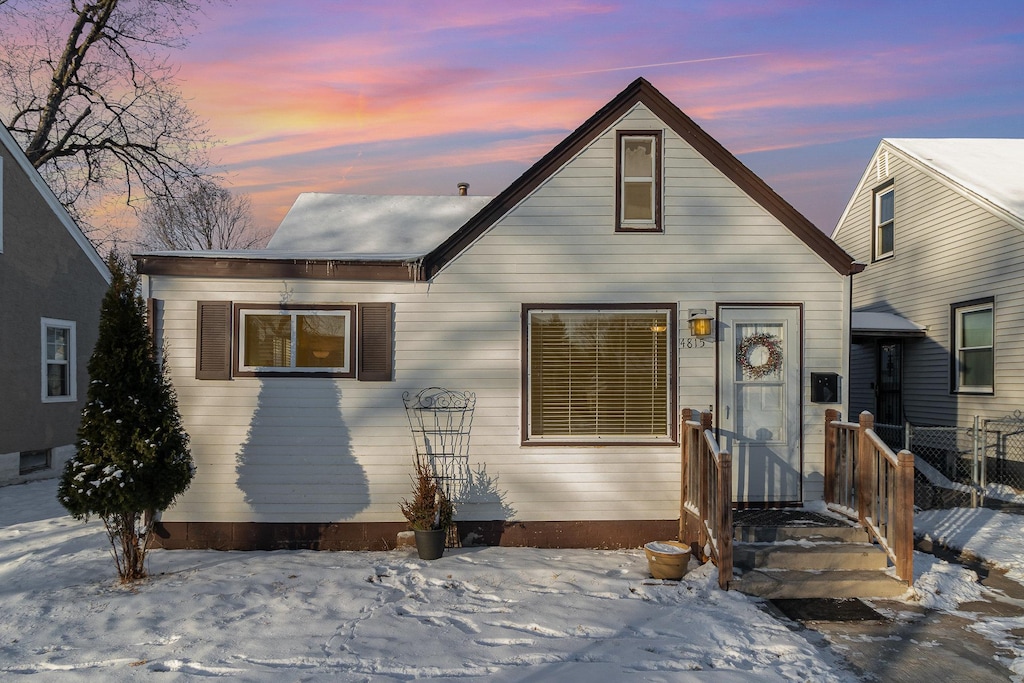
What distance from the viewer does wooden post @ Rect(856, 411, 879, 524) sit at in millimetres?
6539

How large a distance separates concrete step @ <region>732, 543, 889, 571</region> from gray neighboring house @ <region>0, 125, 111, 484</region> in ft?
37.9

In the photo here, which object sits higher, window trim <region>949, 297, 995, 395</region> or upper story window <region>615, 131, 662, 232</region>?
upper story window <region>615, 131, 662, 232</region>

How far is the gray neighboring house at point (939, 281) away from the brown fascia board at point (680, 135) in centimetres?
503

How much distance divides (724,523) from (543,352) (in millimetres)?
2594

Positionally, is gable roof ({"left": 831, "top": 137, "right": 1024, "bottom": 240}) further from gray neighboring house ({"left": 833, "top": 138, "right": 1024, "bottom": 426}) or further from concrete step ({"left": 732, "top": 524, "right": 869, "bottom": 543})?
concrete step ({"left": 732, "top": 524, "right": 869, "bottom": 543})

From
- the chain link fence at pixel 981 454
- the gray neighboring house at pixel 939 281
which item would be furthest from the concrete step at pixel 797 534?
the gray neighboring house at pixel 939 281

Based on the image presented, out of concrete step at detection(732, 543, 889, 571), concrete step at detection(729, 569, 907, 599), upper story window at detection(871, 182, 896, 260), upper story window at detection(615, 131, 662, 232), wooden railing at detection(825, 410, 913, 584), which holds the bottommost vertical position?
concrete step at detection(729, 569, 907, 599)

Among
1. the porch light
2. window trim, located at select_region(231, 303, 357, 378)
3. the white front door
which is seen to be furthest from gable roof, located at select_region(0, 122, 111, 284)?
the white front door

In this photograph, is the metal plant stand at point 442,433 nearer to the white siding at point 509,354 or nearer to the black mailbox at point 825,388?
the white siding at point 509,354

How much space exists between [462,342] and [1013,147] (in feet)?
43.6

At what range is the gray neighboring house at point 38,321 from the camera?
1145cm

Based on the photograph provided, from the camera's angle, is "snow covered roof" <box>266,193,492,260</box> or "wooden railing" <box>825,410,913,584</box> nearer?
"wooden railing" <box>825,410,913,584</box>

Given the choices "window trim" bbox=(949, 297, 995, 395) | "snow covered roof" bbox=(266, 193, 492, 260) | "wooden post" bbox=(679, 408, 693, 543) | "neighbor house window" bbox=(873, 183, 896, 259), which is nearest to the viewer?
"wooden post" bbox=(679, 408, 693, 543)

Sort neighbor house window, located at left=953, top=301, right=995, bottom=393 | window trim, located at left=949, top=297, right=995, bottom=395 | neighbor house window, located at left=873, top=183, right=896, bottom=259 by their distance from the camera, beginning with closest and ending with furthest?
1. neighbor house window, located at left=953, top=301, right=995, bottom=393
2. window trim, located at left=949, top=297, right=995, bottom=395
3. neighbor house window, located at left=873, top=183, right=896, bottom=259
